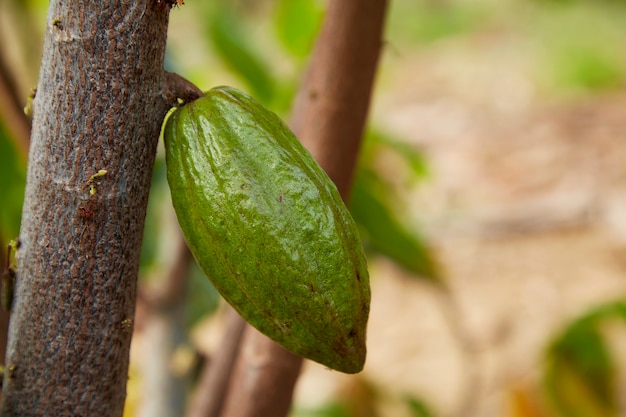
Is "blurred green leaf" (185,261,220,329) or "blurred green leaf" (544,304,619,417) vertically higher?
"blurred green leaf" (185,261,220,329)

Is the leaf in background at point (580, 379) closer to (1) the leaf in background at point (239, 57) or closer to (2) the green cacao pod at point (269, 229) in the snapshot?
(1) the leaf in background at point (239, 57)

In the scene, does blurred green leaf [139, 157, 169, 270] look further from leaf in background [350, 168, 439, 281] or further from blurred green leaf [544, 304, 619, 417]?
blurred green leaf [544, 304, 619, 417]

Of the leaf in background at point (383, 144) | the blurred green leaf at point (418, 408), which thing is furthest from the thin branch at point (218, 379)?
the blurred green leaf at point (418, 408)

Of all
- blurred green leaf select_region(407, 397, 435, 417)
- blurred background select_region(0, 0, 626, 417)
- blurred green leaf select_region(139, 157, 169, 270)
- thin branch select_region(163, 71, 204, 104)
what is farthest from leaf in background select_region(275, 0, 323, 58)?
thin branch select_region(163, 71, 204, 104)

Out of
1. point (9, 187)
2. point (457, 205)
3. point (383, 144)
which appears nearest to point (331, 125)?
point (9, 187)

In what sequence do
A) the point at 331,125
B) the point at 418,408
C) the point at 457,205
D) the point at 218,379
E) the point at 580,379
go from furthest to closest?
the point at 457,205
the point at 418,408
the point at 580,379
the point at 218,379
the point at 331,125

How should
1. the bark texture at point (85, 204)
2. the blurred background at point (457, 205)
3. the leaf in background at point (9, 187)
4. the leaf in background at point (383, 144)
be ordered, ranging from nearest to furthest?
the bark texture at point (85, 204) → the leaf in background at point (9, 187) → the blurred background at point (457, 205) → the leaf in background at point (383, 144)

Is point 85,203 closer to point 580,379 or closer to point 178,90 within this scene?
point 178,90
